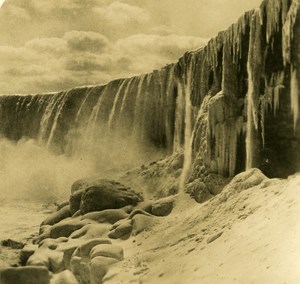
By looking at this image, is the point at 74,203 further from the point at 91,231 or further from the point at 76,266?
the point at 76,266

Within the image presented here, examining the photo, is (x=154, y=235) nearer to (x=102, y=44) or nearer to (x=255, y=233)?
(x=255, y=233)

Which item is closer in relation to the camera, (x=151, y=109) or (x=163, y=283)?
(x=163, y=283)

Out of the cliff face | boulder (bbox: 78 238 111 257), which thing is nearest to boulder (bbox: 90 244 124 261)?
boulder (bbox: 78 238 111 257)

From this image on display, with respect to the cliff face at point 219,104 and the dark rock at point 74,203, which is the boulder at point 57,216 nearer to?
the dark rock at point 74,203

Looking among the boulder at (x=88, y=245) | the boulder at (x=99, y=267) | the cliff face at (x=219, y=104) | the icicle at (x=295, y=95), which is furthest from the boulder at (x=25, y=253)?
the icicle at (x=295, y=95)

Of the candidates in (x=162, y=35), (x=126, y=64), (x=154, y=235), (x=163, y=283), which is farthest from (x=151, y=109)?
(x=163, y=283)

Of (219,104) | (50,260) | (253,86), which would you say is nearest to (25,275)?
(50,260)

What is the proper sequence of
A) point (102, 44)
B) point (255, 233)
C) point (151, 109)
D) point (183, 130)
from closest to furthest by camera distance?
1. point (255, 233)
2. point (102, 44)
3. point (183, 130)
4. point (151, 109)
